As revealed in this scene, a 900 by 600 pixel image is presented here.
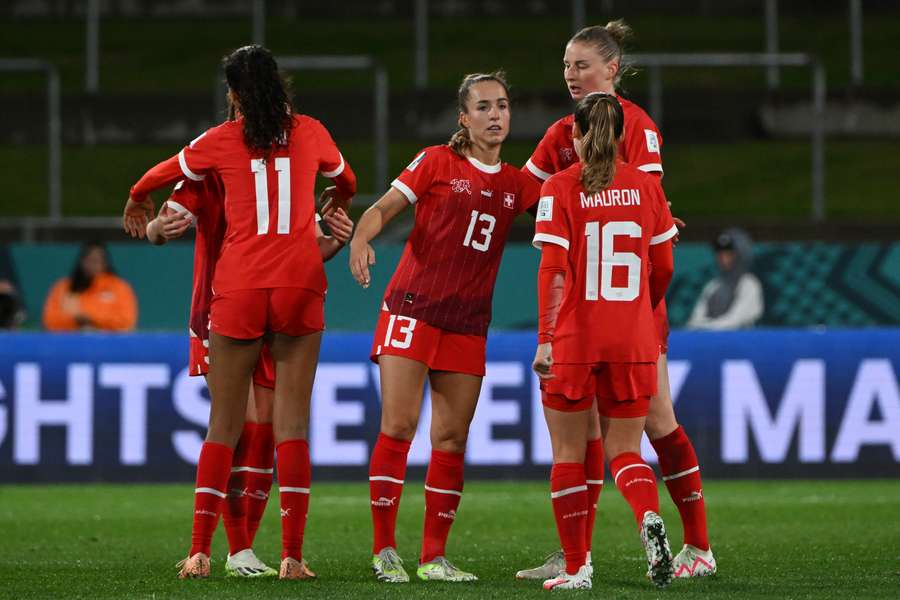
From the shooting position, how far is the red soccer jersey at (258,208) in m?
6.82

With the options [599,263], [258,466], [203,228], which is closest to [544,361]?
[599,263]

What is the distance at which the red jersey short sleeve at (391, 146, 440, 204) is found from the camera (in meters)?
7.01

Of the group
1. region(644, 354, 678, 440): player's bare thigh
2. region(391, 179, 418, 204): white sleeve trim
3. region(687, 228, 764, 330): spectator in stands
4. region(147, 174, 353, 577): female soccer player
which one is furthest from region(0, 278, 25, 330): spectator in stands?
region(644, 354, 678, 440): player's bare thigh

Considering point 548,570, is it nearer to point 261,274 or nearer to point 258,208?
point 261,274

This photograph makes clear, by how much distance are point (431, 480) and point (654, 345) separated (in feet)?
3.86

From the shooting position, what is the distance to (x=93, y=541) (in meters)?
8.83

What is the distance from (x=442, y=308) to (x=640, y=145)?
1.08 meters

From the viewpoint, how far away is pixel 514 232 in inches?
635

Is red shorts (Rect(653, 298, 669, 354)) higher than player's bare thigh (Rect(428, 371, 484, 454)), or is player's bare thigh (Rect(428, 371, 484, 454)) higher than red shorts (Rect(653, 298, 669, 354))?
red shorts (Rect(653, 298, 669, 354))

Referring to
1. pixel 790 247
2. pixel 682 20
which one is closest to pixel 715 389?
pixel 790 247

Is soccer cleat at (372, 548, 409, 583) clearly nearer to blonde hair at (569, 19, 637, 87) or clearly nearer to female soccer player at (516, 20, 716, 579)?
female soccer player at (516, 20, 716, 579)

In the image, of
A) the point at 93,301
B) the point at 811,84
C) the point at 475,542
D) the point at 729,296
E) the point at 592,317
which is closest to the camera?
the point at 592,317

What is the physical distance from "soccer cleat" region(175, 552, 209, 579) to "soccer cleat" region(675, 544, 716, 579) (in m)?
1.98

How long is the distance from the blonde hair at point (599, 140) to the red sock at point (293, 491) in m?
1.65
